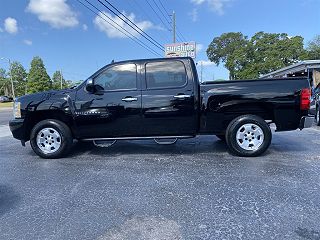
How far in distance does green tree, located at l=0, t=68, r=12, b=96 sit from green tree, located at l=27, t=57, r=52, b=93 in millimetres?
29592

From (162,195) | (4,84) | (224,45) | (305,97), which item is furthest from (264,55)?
(4,84)

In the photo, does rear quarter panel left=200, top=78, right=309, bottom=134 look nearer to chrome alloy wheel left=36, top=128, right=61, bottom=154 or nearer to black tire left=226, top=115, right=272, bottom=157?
black tire left=226, top=115, right=272, bottom=157

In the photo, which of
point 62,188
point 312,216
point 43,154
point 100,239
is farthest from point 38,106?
point 312,216

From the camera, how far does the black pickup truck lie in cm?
550

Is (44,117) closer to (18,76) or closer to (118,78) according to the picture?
(118,78)

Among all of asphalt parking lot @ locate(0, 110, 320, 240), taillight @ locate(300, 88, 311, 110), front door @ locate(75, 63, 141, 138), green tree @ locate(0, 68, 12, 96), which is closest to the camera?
asphalt parking lot @ locate(0, 110, 320, 240)

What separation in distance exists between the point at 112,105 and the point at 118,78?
0.57 metres

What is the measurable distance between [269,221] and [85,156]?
4.09 metres

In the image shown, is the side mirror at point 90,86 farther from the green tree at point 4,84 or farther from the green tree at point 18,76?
the green tree at point 4,84

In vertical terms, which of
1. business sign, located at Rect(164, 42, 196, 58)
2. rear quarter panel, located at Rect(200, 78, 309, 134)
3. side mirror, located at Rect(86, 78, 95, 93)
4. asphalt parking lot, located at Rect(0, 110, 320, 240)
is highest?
business sign, located at Rect(164, 42, 196, 58)

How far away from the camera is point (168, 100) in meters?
5.55

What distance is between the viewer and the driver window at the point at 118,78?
5.71 metres

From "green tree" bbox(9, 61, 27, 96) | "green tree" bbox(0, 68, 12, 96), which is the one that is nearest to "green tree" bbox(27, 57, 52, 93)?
"green tree" bbox(9, 61, 27, 96)

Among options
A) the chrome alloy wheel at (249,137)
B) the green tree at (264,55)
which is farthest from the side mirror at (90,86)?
the green tree at (264,55)
